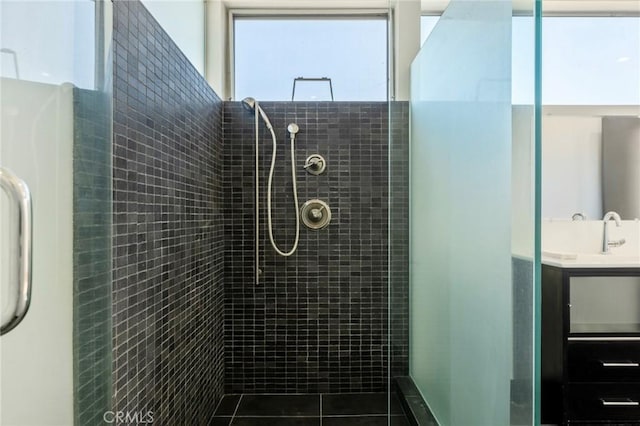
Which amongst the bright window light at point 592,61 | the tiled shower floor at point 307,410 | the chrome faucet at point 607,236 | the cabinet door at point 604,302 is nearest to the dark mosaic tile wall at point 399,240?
the tiled shower floor at point 307,410

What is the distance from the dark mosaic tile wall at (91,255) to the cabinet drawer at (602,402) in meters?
1.79

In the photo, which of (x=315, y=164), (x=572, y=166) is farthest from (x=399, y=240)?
(x=572, y=166)

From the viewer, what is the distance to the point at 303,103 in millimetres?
1973

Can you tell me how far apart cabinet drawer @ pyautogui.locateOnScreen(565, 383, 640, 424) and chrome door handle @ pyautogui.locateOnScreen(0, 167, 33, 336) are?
1907mm

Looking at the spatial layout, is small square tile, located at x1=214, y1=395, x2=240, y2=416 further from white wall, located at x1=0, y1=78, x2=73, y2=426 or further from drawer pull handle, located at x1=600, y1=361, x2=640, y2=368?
drawer pull handle, located at x1=600, y1=361, x2=640, y2=368

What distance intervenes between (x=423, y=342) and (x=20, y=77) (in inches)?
63.5

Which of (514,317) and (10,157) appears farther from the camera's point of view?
(514,317)

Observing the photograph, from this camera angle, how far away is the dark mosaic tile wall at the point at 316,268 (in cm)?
197

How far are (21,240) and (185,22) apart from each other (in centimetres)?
143

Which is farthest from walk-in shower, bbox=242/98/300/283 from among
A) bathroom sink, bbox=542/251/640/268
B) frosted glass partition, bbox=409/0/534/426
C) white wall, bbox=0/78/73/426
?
bathroom sink, bbox=542/251/640/268

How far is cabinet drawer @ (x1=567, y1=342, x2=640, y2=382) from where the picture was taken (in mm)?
1412

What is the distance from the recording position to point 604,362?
141 cm

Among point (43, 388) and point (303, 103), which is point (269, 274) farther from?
point (43, 388)

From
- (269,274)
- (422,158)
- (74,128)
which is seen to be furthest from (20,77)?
(269,274)
